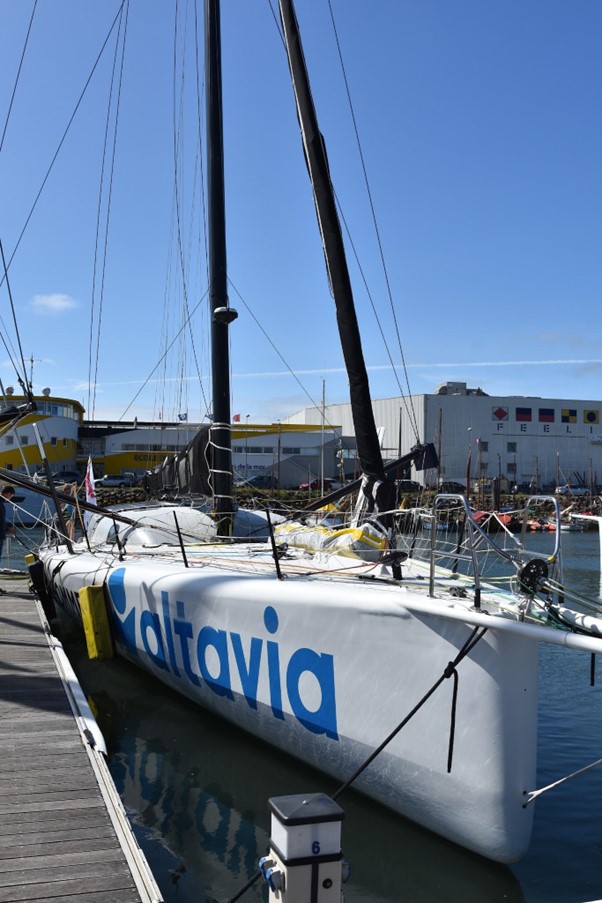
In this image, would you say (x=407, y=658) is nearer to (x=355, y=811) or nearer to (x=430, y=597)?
(x=430, y=597)

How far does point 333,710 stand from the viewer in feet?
16.9

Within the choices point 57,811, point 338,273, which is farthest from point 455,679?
point 338,273

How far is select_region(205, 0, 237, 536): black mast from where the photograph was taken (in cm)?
972

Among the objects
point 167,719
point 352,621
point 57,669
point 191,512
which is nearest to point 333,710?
point 352,621

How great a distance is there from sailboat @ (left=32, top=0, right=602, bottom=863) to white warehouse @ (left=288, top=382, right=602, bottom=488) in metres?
43.4

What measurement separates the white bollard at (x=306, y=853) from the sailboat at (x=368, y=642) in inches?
56.5

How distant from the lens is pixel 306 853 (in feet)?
9.66

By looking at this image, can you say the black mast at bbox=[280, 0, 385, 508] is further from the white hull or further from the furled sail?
the white hull

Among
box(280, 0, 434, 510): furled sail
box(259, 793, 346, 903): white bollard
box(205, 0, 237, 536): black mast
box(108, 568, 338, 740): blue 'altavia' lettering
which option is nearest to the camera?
box(259, 793, 346, 903): white bollard

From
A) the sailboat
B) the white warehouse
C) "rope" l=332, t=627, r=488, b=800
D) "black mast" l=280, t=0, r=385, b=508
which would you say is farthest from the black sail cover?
the white warehouse

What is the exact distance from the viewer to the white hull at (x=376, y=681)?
435 centimetres

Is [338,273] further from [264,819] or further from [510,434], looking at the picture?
[510,434]

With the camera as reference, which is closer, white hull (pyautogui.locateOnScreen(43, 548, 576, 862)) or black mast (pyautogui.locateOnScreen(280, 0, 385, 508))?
white hull (pyautogui.locateOnScreen(43, 548, 576, 862))

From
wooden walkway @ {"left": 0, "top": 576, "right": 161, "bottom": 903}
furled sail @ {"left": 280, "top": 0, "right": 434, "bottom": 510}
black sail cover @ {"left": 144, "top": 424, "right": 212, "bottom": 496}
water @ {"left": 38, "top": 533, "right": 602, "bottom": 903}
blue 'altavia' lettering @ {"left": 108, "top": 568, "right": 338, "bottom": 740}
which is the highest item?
furled sail @ {"left": 280, "top": 0, "right": 434, "bottom": 510}
